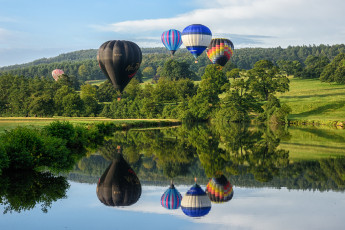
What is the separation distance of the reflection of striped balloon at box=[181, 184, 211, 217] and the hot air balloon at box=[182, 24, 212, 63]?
5281cm

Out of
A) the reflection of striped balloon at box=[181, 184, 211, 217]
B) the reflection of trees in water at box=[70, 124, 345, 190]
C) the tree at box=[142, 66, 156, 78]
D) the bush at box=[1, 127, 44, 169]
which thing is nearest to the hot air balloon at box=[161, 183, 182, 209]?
the reflection of striped balloon at box=[181, 184, 211, 217]

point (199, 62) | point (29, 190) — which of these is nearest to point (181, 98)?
point (29, 190)

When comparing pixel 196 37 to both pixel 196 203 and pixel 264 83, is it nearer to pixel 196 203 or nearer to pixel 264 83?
pixel 264 83

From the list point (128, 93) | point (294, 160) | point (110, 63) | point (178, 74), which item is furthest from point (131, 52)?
point (178, 74)

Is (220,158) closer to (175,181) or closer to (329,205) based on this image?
(175,181)

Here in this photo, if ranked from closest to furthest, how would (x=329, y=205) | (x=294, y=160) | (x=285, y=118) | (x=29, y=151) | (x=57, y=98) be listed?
(x=329, y=205) → (x=29, y=151) → (x=294, y=160) → (x=285, y=118) → (x=57, y=98)

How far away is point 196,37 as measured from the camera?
212ft

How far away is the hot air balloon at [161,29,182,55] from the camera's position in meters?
70.4

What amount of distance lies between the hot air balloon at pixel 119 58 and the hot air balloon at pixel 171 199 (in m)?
32.3

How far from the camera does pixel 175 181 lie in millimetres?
16094

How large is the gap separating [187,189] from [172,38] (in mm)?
58313

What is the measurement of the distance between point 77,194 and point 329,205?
25.6 ft

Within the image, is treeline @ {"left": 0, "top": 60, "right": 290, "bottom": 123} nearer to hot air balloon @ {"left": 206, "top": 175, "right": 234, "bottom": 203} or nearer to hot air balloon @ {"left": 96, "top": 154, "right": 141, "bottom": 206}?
hot air balloon @ {"left": 96, "top": 154, "right": 141, "bottom": 206}

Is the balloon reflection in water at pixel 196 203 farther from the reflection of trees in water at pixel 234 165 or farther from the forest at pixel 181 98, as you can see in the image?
the forest at pixel 181 98
